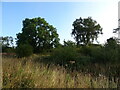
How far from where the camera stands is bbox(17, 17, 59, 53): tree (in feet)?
81.7

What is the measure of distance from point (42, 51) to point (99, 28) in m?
16.7

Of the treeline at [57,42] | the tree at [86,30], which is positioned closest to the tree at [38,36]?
the treeline at [57,42]

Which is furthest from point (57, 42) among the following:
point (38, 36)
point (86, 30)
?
point (86, 30)

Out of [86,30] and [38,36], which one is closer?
[38,36]

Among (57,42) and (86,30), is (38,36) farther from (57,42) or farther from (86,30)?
(86,30)

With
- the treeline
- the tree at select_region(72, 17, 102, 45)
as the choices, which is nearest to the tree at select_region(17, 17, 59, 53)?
the treeline

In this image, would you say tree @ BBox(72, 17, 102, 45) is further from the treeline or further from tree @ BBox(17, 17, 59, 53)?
tree @ BBox(17, 17, 59, 53)

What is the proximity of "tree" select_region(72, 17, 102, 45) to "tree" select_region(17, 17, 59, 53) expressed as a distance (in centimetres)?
1043

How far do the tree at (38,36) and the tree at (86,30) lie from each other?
34.2 ft

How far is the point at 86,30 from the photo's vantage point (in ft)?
115

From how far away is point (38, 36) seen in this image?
81.5ft

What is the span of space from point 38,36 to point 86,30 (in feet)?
43.5

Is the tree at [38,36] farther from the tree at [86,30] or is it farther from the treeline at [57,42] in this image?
the tree at [86,30]

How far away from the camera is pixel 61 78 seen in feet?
13.6
